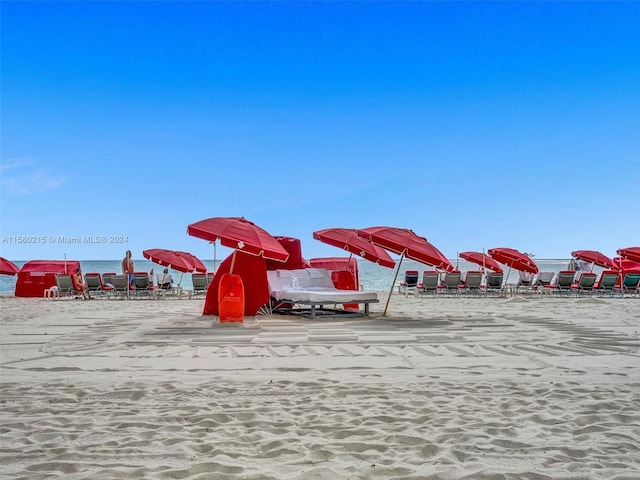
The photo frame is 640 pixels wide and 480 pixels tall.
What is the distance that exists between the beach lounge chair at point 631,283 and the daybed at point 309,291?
13.2 m

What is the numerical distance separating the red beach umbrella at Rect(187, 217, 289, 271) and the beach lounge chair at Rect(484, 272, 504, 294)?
12672 mm

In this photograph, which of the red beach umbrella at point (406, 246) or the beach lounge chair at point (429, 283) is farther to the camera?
the beach lounge chair at point (429, 283)

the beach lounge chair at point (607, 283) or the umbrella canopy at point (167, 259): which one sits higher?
the umbrella canopy at point (167, 259)

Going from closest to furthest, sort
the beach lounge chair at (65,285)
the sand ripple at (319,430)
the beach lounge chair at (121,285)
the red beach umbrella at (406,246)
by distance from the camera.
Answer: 1. the sand ripple at (319,430)
2. the red beach umbrella at (406,246)
3. the beach lounge chair at (65,285)
4. the beach lounge chair at (121,285)

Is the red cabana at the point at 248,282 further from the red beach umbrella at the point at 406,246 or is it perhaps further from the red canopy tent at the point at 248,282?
the red beach umbrella at the point at 406,246

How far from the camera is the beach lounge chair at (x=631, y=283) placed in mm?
20984

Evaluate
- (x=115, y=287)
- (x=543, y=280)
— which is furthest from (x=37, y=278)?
(x=543, y=280)

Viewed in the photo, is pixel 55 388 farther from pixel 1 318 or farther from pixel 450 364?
pixel 1 318

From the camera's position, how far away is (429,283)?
21.2m

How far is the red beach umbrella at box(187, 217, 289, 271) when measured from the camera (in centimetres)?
1040

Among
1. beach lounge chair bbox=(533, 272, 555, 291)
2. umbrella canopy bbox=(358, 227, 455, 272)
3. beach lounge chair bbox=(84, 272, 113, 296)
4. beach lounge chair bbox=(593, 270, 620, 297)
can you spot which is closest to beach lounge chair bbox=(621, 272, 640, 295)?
beach lounge chair bbox=(593, 270, 620, 297)

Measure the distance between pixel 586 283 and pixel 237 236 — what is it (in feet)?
50.6

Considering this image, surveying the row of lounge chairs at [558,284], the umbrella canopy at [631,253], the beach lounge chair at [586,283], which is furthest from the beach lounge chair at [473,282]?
the umbrella canopy at [631,253]

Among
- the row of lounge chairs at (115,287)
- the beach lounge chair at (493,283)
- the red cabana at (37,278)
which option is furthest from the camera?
the beach lounge chair at (493,283)
